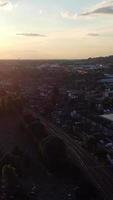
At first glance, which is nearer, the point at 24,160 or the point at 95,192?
the point at 95,192

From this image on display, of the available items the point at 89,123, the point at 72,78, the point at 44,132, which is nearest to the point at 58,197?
the point at 44,132

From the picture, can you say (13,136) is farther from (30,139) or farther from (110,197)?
(110,197)

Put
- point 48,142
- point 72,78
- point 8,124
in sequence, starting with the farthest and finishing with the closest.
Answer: point 72,78 < point 8,124 < point 48,142

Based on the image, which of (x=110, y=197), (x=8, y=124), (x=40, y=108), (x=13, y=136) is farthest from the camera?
(x=40, y=108)

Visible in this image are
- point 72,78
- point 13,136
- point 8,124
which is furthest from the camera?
point 72,78

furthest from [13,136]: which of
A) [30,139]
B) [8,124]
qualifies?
[8,124]

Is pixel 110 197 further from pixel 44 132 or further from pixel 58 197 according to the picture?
pixel 44 132

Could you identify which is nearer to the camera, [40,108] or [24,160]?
[24,160]

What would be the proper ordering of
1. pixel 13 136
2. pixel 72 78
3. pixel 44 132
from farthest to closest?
1. pixel 72 78
2. pixel 13 136
3. pixel 44 132
